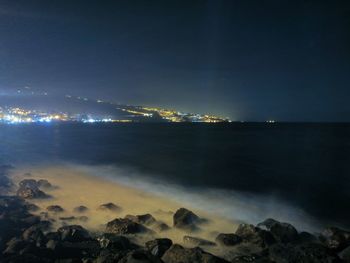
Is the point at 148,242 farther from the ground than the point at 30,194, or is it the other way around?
the point at 148,242

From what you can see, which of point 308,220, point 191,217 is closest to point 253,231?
point 191,217

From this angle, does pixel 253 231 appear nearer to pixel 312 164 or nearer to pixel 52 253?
pixel 52 253

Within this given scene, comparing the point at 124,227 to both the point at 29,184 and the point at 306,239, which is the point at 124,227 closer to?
the point at 306,239

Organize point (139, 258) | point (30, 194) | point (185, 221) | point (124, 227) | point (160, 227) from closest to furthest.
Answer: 1. point (139, 258)
2. point (124, 227)
3. point (160, 227)
4. point (185, 221)
5. point (30, 194)

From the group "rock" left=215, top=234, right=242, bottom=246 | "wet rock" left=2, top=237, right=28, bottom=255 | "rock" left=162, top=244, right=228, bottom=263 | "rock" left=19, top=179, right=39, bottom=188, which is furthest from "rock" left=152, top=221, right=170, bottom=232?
"rock" left=19, top=179, right=39, bottom=188

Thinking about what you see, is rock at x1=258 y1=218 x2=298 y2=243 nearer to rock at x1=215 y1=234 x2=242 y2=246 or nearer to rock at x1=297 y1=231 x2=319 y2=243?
rock at x1=297 y1=231 x2=319 y2=243

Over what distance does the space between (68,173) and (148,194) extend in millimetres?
11780

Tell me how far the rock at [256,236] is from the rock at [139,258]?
424 cm

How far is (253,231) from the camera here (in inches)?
501

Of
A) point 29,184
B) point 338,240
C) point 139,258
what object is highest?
point 139,258

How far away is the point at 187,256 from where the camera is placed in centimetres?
998

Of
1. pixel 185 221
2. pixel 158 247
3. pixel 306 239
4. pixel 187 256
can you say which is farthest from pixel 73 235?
pixel 306 239

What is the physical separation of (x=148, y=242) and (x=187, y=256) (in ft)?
6.73

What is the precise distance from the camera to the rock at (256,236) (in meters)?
12.4
